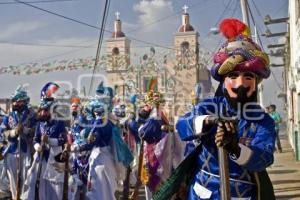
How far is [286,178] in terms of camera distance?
1134 centimetres

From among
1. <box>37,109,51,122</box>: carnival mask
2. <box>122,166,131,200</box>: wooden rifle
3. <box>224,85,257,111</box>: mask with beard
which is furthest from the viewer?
<box>122,166,131,200</box>: wooden rifle

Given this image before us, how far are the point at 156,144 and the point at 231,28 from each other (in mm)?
5145

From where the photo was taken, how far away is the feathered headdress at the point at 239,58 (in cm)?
348

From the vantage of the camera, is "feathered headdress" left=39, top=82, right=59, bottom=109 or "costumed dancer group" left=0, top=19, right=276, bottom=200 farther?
"feathered headdress" left=39, top=82, right=59, bottom=109

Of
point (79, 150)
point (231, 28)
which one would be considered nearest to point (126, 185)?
point (79, 150)

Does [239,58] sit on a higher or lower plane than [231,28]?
lower

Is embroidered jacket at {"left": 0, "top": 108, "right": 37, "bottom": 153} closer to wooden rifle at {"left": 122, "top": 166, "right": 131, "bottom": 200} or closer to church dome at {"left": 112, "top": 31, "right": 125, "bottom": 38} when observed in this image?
wooden rifle at {"left": 122, "top": 166, "right": 131, "bottom": 200}

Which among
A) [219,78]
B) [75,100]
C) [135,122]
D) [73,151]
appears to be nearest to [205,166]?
[219,78]

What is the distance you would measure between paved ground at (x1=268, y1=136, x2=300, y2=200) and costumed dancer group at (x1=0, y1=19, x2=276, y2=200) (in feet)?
6.65

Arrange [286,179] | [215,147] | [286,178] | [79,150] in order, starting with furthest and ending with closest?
[286,178] → [286,179] → [79,150] → [215,147]

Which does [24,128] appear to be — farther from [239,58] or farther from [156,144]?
[239,58]

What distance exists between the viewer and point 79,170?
7.70 metres

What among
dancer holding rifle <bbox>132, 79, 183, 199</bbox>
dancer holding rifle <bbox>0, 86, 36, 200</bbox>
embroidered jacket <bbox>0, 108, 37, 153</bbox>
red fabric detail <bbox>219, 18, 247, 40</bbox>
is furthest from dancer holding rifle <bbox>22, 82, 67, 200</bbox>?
red fabric detail <bbox>219, 18, 247, 40</bbox>

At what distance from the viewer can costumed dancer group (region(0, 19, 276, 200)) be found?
3.34 m
